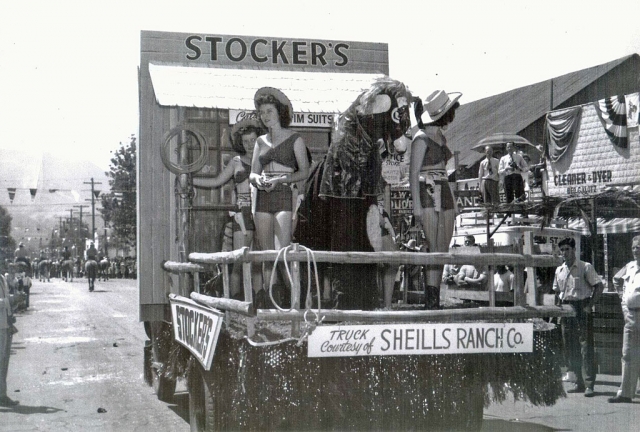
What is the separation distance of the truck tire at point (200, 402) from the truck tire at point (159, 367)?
110cm

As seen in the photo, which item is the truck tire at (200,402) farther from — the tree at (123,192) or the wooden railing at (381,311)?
the tree at (123,192)

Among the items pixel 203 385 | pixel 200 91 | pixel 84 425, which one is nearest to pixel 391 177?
pixel 200 91

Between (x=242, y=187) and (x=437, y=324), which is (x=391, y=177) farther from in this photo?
(x=437, y=324)

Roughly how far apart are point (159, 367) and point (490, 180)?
8.08 metres

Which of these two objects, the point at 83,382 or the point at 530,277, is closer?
the point at 530,277

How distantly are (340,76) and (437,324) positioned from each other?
4.61m

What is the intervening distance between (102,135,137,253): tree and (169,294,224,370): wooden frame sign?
1910 inches

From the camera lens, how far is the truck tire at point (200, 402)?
4816 millimetres

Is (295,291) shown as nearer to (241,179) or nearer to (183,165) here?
(241,179)

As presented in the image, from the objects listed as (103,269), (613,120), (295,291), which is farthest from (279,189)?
(103,269)

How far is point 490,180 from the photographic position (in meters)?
14.0

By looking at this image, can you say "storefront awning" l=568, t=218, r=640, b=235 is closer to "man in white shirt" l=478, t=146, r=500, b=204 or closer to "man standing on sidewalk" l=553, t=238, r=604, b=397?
"man in white shirt" l=478, t=146, r=500, b=204

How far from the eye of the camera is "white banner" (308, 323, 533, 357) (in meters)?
4.46

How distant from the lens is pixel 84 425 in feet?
25.9
